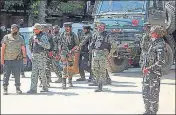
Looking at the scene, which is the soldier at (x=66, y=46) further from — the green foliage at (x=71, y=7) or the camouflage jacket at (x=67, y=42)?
the green foliage at (x=71, y=7)

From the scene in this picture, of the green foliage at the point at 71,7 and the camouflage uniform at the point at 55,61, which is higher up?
the green foliage at the point at 71,7

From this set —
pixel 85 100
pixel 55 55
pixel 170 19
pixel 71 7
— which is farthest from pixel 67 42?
pixel 71 7

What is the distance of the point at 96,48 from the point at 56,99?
1630 mm

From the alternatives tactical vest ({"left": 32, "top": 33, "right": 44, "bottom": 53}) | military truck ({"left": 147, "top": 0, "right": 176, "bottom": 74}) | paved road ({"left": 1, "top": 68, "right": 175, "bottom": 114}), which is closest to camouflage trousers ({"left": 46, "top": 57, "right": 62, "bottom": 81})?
paved road ({"left": 1, "top": 68, "right": 175, "bottom": 114})

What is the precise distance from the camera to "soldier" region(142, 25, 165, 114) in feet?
23.0

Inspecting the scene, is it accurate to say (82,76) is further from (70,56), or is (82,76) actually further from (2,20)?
(2,20)

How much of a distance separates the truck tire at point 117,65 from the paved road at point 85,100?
2.45 metres

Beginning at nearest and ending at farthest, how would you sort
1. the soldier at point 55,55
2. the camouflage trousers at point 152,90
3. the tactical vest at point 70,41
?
the camouflage trousers at point 152,90, the tactical vest at point 70,41, the soldier at point 55,55

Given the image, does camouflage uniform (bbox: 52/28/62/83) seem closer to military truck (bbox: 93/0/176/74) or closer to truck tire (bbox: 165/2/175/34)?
military truck (bbox: 93/0/176/74)

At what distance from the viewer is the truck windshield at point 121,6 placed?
42.9 feet

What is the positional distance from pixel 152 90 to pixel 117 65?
22.4 feet

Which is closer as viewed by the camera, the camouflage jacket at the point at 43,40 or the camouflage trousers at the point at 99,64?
the camouflage jacket at the point at 43,40

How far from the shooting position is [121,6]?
13359 millimetres

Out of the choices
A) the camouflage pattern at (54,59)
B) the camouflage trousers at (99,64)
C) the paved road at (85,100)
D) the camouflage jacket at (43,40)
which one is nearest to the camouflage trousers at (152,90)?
the paved road at (85,100)
